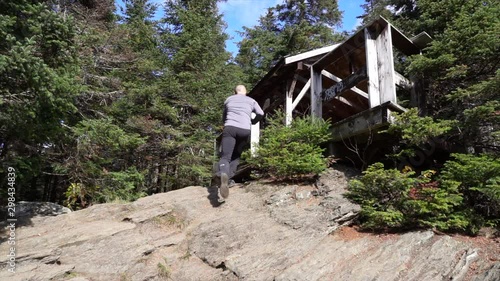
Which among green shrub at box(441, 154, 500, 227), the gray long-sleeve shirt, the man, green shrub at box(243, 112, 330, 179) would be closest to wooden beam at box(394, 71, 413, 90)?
green shrub at box(243, 112, 330, 179)

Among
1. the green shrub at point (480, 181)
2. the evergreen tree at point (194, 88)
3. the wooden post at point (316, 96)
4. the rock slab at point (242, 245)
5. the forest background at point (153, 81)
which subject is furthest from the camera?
the evergreen tree at point (194, 88)

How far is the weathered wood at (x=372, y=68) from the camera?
20.5 ft

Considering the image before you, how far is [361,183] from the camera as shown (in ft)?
17.9

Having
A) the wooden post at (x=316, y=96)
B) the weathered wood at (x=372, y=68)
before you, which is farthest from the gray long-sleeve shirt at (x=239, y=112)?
the weathered wood at (x=372, y=68)

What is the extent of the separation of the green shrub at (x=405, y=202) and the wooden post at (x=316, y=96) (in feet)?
9.11

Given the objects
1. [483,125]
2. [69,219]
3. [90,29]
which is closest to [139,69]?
[90,29]

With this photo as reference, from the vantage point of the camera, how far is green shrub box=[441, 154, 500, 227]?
14.6ft

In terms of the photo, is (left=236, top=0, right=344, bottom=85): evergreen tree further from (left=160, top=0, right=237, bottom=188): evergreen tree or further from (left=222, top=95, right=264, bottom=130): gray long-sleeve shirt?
(left=222, top=95, right=264, bottom=130): gray long-sleeve shirt

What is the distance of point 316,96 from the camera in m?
8.12

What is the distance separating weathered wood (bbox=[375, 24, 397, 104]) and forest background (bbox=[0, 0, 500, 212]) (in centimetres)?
60

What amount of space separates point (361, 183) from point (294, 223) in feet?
4.24

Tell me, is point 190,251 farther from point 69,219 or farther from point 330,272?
point 69,219

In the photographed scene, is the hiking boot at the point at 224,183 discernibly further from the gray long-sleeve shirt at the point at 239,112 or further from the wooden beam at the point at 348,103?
the wooden beam at the point at 348,103

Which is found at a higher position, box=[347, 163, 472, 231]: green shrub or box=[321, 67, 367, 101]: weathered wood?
box=[321, 67, 367, 101]: weathered wood
